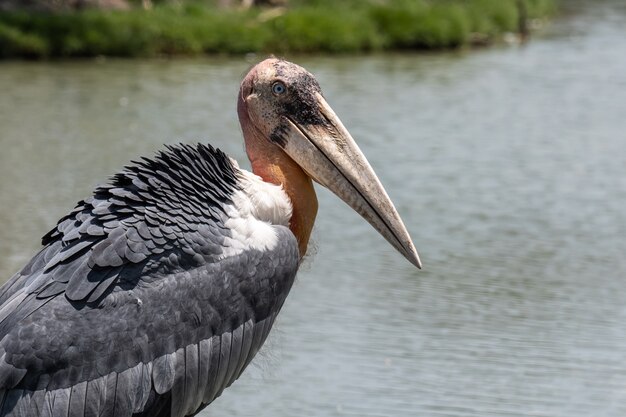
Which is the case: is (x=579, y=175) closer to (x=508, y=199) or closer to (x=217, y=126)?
(x=508, y=199)

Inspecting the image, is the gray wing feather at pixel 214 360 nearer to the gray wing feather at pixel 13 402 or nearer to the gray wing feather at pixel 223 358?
the gray wing feather at pixel 223 358

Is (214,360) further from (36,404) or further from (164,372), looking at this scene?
(36,404)

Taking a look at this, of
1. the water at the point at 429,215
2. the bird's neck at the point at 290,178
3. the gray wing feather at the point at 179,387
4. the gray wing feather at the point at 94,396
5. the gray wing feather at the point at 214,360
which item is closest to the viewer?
the gray wing feather at the point at 94,396

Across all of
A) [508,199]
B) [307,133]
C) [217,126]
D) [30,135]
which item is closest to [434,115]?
[217,126]

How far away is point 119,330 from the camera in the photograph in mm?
4680

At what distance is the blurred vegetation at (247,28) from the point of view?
60.8ft

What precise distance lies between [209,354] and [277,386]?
2.65 m

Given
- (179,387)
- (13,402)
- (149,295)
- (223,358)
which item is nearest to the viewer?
(13,402)

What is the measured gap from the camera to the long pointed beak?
5.43 metres

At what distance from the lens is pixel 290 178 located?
545 centimetres

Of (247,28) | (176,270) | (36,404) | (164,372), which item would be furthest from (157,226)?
(247,28)

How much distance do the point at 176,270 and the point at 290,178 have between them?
82 cm

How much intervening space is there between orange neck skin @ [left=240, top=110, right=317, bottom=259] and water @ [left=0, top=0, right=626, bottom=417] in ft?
1.23

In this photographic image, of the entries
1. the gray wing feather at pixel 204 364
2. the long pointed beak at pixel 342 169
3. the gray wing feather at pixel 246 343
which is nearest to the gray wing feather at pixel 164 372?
the gray wing feather at pixel 204 364
